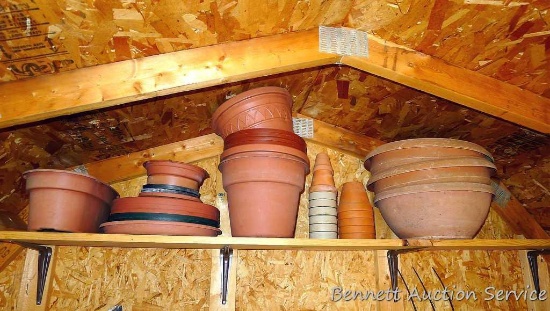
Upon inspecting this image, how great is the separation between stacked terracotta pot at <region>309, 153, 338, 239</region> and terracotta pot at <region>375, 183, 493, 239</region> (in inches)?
10.9

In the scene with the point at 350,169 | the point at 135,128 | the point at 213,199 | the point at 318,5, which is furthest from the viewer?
the point at 350,169

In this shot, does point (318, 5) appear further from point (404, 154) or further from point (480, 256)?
point (480, 256)

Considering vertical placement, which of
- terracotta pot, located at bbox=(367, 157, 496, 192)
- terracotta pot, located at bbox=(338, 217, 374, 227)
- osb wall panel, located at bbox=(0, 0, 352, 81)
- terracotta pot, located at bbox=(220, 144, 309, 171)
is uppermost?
osb wall panel, located at bbox=(0, 0, 352, 81)

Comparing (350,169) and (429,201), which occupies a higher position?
(350,169)

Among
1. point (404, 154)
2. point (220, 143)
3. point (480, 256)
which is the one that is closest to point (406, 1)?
point (404, 154)

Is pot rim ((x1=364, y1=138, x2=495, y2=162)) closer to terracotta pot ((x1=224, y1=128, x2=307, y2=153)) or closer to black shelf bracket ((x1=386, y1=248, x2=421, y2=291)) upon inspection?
terracotta pot ((x1=224, y1=128, x2=307, y2=153))

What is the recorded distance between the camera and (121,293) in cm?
175

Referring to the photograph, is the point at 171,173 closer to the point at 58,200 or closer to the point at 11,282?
the point at 58,200

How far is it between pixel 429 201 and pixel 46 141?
60.2 inches

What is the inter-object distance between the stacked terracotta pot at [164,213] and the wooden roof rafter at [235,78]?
358 millimetres

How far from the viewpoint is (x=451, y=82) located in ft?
4.90

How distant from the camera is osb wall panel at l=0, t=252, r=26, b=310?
1668 mm

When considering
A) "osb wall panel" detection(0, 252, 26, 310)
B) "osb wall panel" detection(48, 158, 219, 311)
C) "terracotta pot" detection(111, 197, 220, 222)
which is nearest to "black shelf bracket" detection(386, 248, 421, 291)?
"osb wall panel" detection(48, 158, 219, 311)

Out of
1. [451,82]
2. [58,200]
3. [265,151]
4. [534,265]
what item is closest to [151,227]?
[58,200]
